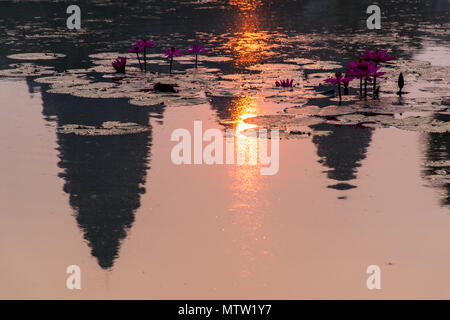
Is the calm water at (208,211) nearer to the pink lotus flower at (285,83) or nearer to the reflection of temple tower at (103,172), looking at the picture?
the reflection of temple tower at (103,172)

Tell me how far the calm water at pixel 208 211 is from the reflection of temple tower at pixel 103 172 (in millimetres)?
19

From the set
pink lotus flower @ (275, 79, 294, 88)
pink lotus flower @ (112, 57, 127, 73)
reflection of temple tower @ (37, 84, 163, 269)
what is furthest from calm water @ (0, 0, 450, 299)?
pink lotus flower @ (112, 57, 127, 73)

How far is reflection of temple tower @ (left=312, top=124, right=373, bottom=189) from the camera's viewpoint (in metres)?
7.40

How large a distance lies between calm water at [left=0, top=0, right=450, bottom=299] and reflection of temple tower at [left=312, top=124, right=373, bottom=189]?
0.06ft

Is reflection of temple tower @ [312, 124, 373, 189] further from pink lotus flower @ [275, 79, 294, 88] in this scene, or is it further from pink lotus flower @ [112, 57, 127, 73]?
pink lotus flower @ [112, 57, 127, 73]

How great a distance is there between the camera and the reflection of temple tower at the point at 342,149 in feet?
24.3

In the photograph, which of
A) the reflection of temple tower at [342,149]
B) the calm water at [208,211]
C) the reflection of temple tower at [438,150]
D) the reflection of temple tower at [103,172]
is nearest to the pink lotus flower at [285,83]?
the calm water at [208,211]

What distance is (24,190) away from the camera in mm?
7031

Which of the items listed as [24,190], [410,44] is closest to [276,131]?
[24,190]

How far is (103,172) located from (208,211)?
1.50 m

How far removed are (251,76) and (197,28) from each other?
26.0 ft

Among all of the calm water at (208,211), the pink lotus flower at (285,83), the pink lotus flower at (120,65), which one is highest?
the pink lotus flower at (120,65)
